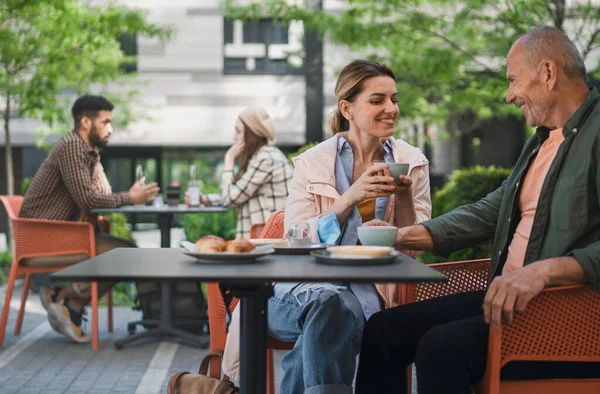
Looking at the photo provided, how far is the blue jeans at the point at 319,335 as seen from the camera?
3.43 metres

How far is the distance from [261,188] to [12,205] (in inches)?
79.0

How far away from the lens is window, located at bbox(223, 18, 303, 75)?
74.5 feet

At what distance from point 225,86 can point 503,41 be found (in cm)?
1283

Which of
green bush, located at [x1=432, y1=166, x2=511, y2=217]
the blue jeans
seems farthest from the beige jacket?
green bush, located at [x1=432, y1=166, x2=511, y2=217]

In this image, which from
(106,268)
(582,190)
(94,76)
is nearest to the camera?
(106,268)

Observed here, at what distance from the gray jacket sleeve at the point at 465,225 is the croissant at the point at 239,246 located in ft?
3.41

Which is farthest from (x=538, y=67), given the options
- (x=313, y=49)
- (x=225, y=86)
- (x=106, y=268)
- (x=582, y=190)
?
(x=225, y=86)

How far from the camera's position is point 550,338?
3.11m

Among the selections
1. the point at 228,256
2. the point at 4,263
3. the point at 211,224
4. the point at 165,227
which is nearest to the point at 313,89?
the point at 4,263

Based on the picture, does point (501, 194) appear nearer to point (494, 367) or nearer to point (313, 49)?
point (494, 367)

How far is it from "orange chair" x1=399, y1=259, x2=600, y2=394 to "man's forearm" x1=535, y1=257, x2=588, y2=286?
0.05 meters

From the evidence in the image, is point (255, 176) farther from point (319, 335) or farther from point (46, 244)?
point (319, 335)

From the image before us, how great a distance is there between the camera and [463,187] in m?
9.17

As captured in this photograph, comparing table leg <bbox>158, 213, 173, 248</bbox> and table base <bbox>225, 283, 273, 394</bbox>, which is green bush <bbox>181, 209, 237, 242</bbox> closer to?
table leg <bbox>158, 213, 173, 248</bbox>
